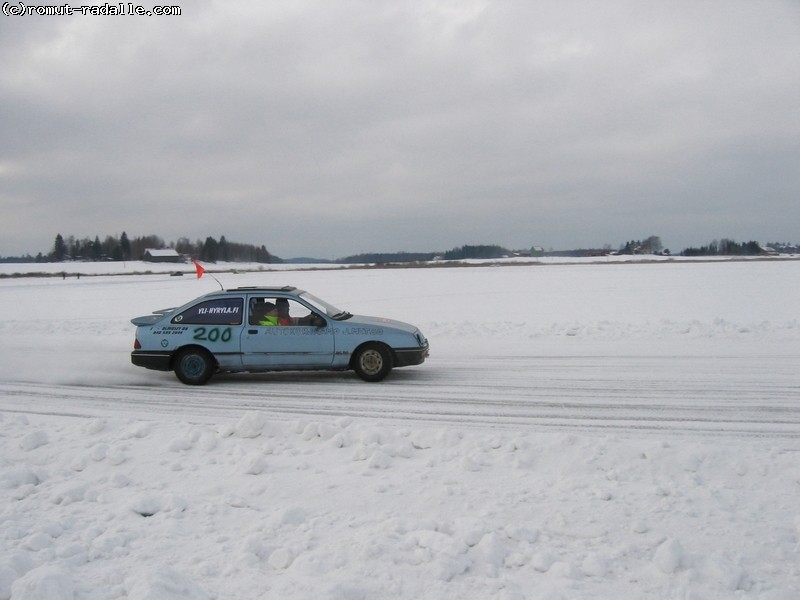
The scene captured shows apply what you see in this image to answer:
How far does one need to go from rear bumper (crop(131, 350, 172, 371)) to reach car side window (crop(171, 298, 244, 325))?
0.58 metres

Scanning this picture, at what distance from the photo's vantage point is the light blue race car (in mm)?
8883

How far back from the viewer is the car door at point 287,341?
8.90 m

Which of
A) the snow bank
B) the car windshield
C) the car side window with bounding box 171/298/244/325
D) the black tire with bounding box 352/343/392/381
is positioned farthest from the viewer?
the car windshield

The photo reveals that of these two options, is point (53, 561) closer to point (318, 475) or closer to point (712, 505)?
point (318, 475)

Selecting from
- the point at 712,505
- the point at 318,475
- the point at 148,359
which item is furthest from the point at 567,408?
the point at 148,359

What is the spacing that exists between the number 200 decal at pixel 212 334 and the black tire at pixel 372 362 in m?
2.06

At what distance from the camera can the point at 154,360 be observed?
9016 mm

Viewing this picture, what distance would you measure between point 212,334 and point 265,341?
87cm

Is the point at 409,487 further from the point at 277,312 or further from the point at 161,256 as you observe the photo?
the point at 161,256

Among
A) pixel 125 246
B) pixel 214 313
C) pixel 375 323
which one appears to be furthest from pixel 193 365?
pixel 125 246

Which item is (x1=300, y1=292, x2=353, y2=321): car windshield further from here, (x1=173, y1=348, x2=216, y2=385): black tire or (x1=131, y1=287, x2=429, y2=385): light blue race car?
(x1=173, y1=348, x2=216, y2=385): black tire

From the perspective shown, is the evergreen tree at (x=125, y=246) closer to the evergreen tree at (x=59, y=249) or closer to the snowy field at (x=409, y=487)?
the evergreen tree at (x=59, y=249)

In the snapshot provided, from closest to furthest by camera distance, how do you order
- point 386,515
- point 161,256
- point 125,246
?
point 386,515 → point 161,256 → point 125,246

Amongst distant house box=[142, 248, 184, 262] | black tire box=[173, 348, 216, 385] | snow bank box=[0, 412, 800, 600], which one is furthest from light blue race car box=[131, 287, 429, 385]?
distant house box=[142, 248, 184, 262]
